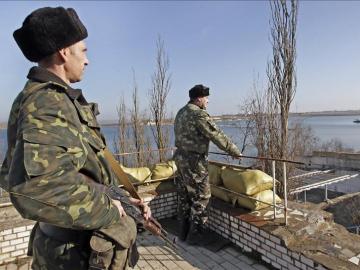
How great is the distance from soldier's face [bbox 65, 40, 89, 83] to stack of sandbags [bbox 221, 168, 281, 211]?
2.93 meters

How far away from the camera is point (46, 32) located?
47.1 inches

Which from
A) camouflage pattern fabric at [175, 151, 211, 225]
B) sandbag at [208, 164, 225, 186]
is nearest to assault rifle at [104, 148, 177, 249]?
camouflage pattern fabric at [175, 151, 211, 225]

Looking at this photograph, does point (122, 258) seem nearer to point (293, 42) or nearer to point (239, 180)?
point (239, 180)

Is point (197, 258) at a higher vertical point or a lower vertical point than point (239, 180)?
lower

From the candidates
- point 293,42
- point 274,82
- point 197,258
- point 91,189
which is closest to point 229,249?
point 197,258

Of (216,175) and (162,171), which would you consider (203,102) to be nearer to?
(216,175)

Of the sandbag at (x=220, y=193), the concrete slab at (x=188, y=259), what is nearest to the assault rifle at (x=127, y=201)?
the concrete slab at (x=188, y=259)

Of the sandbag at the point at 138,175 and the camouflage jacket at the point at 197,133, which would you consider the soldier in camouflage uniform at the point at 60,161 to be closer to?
the camouflage jacket at the point at 197,133

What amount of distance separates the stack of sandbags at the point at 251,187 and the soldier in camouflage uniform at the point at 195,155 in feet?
1.30

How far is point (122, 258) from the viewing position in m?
1.30

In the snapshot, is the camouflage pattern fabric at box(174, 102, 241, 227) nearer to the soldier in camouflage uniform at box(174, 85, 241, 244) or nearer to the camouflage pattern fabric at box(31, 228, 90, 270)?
the soldier in camouflage uniform at box(174, 85, 241, 244)

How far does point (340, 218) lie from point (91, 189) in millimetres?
11022

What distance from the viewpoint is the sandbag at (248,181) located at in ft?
12.6

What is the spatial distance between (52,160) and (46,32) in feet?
1.76
